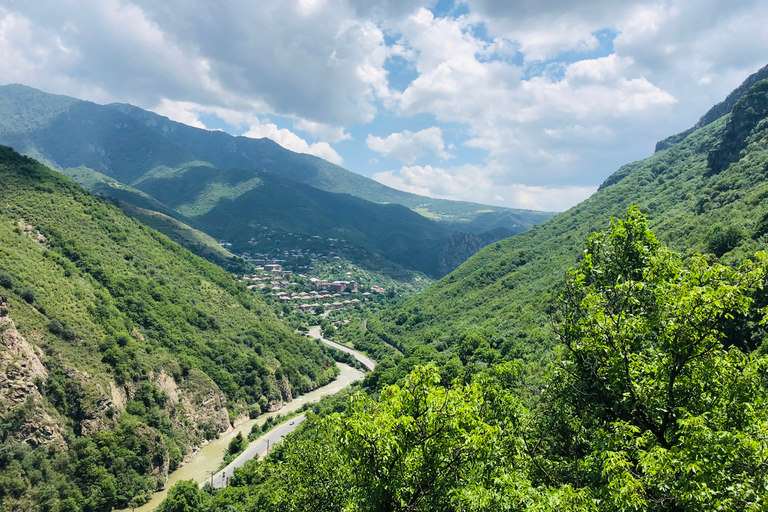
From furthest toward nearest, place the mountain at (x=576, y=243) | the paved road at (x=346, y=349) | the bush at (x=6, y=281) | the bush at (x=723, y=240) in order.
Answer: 1. the paved road at (x=346, y=349)
2. the mountain at (x=576, y=243)
3. the bush at (x=6, y=281)
4. the bush at (x=723, y=240)

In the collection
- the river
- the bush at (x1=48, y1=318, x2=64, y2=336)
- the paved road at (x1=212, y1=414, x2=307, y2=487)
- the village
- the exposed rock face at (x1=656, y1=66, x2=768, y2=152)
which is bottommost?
the river

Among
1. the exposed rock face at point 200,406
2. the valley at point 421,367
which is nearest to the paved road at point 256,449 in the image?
the valley at point 421,367

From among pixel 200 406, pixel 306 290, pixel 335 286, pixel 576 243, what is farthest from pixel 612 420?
pixel 335 286

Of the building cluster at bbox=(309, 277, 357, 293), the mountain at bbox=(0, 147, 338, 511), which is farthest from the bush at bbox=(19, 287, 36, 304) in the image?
the building cluster at bbox=(309, 277, 357, 293)

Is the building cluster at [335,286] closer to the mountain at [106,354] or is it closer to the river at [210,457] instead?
the mountain at [106,354]

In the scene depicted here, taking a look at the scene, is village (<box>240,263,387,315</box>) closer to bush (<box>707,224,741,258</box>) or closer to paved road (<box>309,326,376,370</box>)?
paved road (<box>309,326,376,370</box>)

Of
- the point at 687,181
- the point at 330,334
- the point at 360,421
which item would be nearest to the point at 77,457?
Result: the point at 360,421
